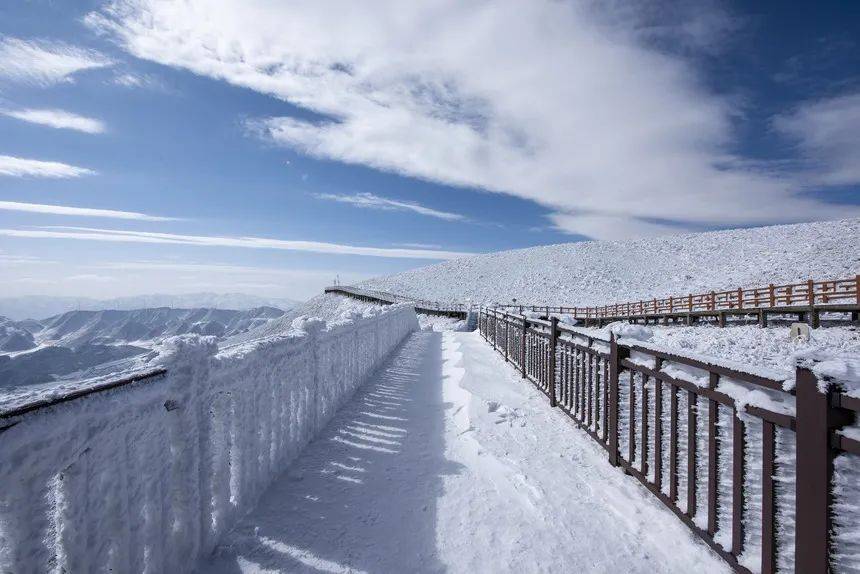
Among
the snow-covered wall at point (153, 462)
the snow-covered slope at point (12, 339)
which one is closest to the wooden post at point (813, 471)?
the snow-covered wall at point (153, 462)

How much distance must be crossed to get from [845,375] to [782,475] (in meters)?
0.65

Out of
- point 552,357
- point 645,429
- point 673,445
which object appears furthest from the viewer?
point 552,357

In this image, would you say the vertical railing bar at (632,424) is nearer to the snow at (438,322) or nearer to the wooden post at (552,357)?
the wooden post at (552,357)

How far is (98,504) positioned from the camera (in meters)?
1.67

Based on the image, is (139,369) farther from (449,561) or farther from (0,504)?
(449,561)

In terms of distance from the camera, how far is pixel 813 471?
162 cm

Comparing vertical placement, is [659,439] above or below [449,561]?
above

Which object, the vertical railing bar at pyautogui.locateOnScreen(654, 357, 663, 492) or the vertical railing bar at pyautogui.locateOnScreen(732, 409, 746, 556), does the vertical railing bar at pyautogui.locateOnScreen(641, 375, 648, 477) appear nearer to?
the vertical railing bar at pyautogui.locateOnScreen(654, 357, 663, 492)

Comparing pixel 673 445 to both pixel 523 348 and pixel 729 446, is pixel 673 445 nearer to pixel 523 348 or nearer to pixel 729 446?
pixel 729 446

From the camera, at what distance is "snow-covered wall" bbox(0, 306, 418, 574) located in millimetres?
1384

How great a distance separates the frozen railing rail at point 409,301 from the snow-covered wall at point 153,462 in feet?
91.9

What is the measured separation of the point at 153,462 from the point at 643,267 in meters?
68.5

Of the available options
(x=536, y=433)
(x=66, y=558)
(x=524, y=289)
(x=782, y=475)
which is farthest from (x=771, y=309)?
(x=524, y=289)

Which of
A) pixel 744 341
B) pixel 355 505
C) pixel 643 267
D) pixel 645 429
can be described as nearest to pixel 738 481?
pixel 645 429
